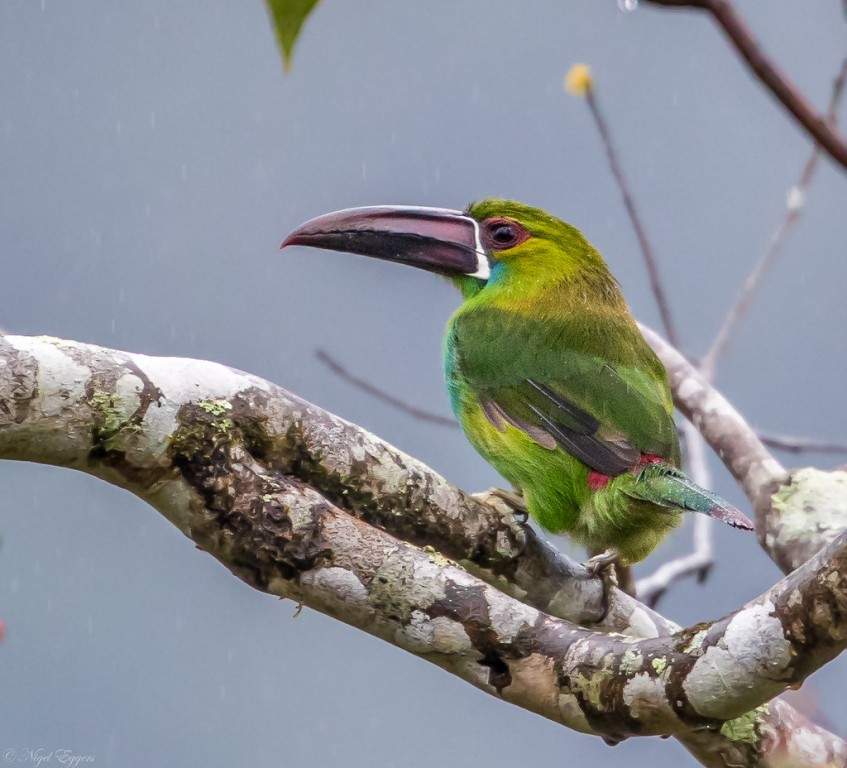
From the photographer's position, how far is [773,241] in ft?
10.5

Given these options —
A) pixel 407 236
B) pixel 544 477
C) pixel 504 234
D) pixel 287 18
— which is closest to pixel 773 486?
pixel 544 477

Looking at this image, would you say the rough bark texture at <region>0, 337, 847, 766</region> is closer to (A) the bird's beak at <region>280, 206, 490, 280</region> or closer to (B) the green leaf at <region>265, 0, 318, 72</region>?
(B) the green leaf at <region>265, 0, 318, 72</region>

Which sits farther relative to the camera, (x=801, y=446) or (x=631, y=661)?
(x=801, y=446)

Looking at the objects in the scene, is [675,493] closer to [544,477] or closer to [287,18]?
[544,477]

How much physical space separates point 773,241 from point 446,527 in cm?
168

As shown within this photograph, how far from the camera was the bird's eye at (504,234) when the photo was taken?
312cm

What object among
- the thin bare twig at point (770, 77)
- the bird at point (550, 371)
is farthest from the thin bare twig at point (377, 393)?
the thin bare twig at point (770, 77)

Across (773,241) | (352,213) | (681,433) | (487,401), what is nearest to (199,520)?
(487,401)

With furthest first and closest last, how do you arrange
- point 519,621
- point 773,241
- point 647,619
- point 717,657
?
1. point 773,241
2. point 647,619
3. point 519,621
4. point 717,657

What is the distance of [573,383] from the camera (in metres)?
2.66

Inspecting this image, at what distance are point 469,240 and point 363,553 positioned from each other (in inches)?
62.4

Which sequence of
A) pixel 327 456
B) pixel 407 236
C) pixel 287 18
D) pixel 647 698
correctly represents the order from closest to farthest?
pixel 287 18 → pixel 647 698 → pixel 327 456 → pixel 407 236

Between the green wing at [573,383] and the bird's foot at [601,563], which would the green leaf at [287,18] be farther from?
the green wing at [573,383]

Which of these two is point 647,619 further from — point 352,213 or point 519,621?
point 352,213
